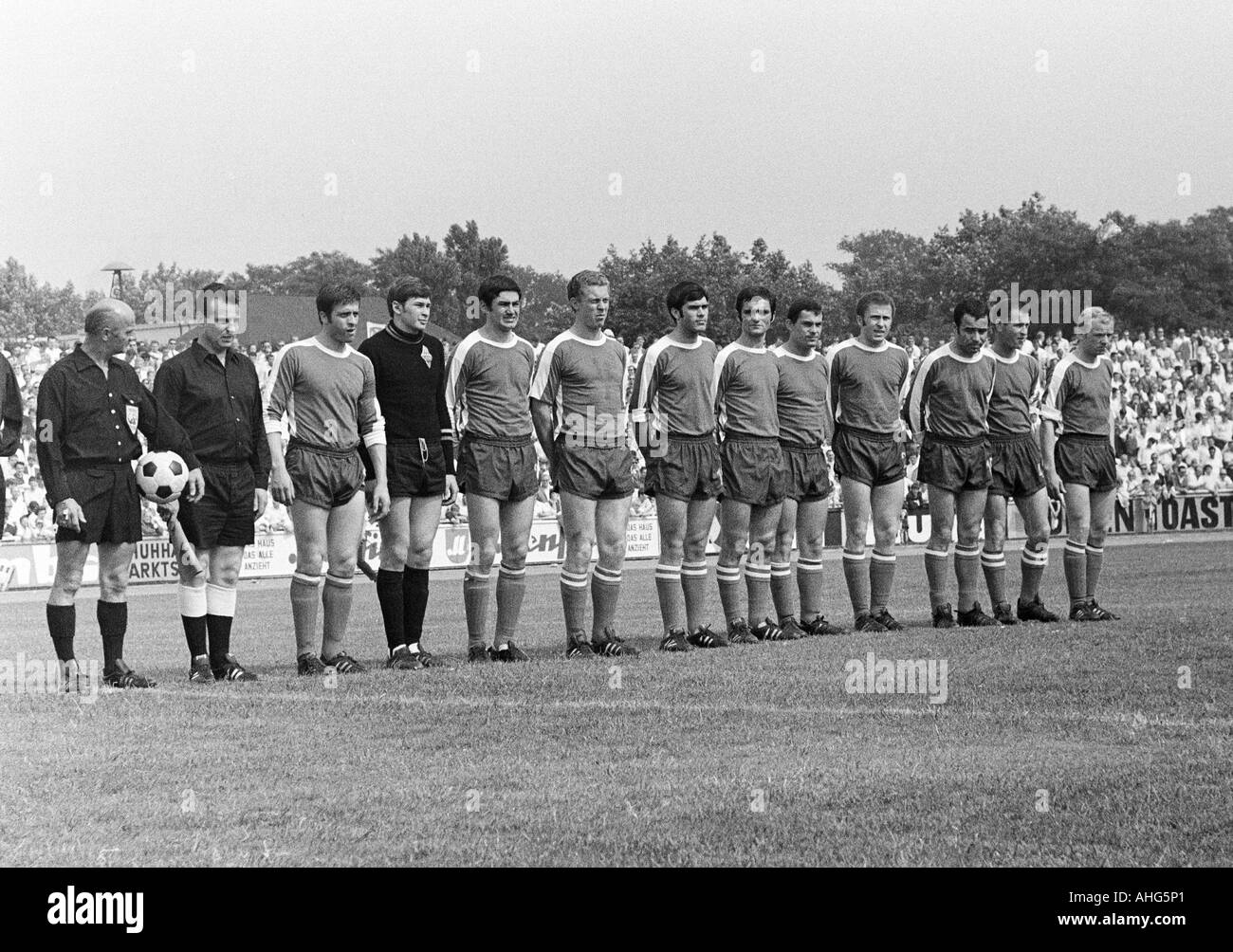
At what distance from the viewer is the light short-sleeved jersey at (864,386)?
1242cm

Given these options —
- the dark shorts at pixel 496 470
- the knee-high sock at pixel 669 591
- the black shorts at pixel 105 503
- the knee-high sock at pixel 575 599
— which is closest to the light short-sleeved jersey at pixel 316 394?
the dark shorts at pixel 496 470

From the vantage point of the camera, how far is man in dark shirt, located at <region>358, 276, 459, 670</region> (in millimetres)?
10578

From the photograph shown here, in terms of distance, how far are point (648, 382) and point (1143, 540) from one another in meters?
21.3

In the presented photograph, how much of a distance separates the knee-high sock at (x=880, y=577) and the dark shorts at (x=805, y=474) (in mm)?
658

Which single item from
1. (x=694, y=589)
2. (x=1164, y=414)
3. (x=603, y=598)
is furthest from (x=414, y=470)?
(x=1164, y=414)

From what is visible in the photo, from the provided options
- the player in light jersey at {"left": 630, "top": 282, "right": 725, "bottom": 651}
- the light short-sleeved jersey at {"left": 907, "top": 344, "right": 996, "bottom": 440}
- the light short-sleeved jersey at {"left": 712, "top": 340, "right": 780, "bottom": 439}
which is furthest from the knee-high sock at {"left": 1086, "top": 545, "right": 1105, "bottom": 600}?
the player in light jersey at {"left": 630, "top": 282, "right": 725, "bottom": 651}

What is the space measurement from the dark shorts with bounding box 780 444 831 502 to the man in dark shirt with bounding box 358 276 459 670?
2.78 m

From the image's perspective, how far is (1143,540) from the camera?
99.5 feet

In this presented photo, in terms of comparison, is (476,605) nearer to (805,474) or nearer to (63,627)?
(63,627)

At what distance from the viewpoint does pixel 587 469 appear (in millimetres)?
10766

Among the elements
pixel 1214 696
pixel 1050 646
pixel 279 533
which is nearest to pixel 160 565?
pixel 279 533

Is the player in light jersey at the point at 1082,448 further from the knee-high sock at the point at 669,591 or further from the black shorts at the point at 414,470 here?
the black shorts at the point at 414,470

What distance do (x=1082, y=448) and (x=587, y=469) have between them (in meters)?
4.60

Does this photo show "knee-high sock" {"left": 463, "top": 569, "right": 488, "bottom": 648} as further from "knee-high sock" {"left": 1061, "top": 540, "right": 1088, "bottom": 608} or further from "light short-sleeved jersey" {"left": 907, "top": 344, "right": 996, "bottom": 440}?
"knee-high sock" {"left": 1061, "top": 540, "right": 1088, "bottom": 608}
